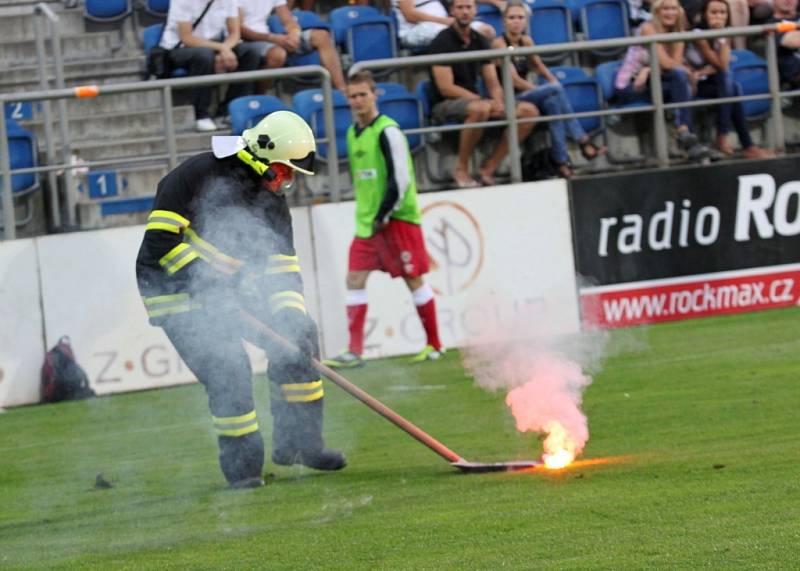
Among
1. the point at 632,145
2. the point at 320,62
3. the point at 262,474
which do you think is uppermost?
the point at 320,62

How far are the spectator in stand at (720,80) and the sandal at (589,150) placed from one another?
4.31ft

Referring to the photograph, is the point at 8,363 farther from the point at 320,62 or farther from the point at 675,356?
the point at 675,356

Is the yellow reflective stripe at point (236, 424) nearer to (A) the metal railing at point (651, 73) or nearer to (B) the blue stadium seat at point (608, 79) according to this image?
(A) the metal railing at point (651, 73)

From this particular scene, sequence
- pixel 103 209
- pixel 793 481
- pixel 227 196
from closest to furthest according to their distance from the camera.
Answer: pixel 793 481
pixel 227 196
pixel 103 209

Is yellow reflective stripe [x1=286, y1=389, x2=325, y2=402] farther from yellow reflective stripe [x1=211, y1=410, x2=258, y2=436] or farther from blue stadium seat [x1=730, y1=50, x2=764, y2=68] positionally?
blue stadium seat [x1=730, y1=50, x2=764, y2=68]

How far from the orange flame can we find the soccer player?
16.1 feet

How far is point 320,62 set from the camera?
15992mm

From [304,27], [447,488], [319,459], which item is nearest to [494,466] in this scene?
[447,488]

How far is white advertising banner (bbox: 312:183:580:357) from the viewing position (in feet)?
46.8

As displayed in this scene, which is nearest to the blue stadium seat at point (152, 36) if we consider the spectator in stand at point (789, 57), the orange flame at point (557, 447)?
the spectator in stand at point (789, 57)

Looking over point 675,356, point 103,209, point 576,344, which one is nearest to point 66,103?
point 103,209

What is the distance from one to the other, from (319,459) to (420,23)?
8.13 m

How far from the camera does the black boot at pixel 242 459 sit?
27.8 ft

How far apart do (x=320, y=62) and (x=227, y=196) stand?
7.83 m
